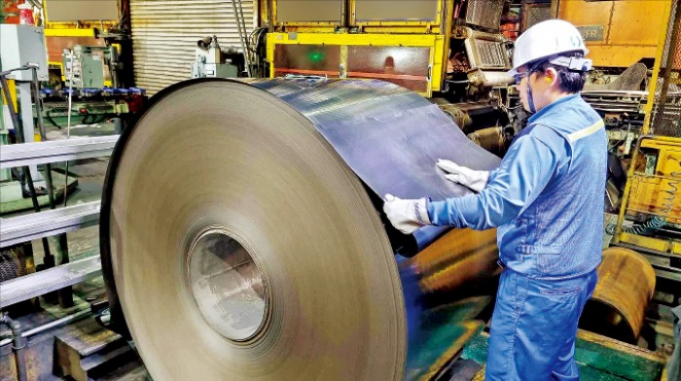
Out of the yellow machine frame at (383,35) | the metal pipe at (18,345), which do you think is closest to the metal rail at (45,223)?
the metal pipe at (18,345)

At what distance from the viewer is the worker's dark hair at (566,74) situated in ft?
4.85

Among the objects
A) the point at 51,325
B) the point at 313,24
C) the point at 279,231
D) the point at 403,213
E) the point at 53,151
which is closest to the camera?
the point at 403,213

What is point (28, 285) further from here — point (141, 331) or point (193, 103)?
point (193, 103)

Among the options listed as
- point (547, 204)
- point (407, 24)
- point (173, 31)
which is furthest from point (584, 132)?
point (173, 31)

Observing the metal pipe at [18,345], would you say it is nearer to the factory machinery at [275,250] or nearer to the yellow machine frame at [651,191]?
the factory machinery at [275,250]

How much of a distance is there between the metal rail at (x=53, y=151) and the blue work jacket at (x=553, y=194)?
1.44 meters

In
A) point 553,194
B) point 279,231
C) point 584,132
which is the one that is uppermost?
→ point 584,132

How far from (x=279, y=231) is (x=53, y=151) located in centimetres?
92

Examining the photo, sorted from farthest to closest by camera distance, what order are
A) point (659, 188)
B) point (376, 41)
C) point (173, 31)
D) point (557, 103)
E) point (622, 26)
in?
1. point (173, 31)
2. point (622, 26)
3. point (376, 41)
4. point (659, 188)
5. point (557, 103)

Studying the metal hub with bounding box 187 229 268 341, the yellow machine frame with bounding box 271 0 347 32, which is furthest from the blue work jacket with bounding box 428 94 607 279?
the yellow machine frame with bounding box 271 0 347 32

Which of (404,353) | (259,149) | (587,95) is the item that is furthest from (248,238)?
(587,95)

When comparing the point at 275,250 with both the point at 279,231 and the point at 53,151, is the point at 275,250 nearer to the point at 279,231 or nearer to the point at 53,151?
the point at 279,231

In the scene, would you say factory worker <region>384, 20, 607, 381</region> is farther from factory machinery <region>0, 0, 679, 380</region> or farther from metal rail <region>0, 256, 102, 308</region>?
metal rail <region>0, 256, 102, 308</region>

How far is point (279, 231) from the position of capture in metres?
1.39
